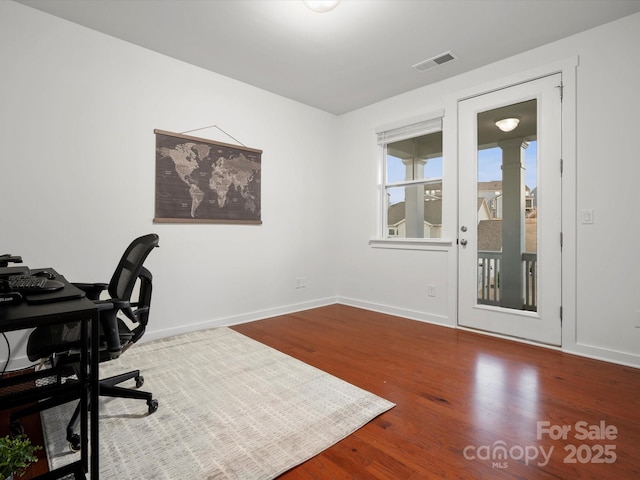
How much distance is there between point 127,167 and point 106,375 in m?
1.72

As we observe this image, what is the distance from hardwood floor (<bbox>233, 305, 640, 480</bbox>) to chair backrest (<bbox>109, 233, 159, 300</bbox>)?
121 cm

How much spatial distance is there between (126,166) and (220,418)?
2288mm

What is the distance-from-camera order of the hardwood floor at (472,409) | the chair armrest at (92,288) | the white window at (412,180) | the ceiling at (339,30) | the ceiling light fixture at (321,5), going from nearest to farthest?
the hardwood floor at (472,409)
the chair armrest at (92,288)
the ceiling light fixture at (321,5)
the ceiling at (339,30)
the white window at (412,180)

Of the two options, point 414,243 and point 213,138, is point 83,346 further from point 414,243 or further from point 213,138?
point 414,243

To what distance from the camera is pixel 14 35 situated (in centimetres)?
240

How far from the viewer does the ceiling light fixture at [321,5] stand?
2.31 m

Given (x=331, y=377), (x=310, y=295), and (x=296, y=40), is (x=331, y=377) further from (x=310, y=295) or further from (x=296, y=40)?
(x=296, y=40)

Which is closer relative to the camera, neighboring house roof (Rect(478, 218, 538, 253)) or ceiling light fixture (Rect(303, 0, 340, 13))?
ceiling light fixture (Rect(303, 0, 340, 13))

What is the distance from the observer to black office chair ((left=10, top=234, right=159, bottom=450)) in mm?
1565

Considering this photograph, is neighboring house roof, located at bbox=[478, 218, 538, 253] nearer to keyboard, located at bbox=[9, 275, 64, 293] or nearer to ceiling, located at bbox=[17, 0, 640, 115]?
ceiling, located at bbox=[17, 0, 640, 115]

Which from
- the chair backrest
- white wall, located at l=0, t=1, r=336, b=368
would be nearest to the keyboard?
the chair backrest

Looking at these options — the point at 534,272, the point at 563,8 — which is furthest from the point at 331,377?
the point at 563,8

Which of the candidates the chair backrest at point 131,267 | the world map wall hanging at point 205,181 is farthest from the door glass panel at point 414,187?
the chair backrest at point 131,267

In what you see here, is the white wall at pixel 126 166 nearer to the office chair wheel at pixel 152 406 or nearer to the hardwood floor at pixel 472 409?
the hardwood floor at pixel 472 409
